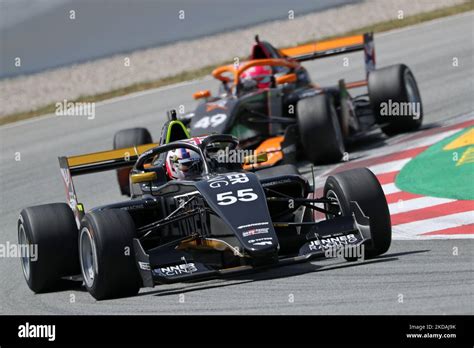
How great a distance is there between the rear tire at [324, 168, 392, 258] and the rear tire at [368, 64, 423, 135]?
22.4 ft

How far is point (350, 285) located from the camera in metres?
8.84

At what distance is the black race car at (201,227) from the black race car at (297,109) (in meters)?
4.03

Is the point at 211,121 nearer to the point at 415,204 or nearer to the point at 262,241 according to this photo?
the point at 415,204

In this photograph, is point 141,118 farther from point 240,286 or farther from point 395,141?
point 240,286

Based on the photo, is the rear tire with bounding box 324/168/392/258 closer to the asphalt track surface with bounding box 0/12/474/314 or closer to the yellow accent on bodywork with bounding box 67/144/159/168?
the asphalt track surface with bounding box 0/12/474/314

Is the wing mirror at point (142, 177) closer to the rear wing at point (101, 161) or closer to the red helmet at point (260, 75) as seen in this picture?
the rear wing at point (101, 161)

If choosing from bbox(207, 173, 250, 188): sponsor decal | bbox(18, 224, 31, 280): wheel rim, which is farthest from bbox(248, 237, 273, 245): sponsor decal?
bbox(18, 224, 31, 280): wheel rim

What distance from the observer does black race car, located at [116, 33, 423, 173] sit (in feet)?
50.2

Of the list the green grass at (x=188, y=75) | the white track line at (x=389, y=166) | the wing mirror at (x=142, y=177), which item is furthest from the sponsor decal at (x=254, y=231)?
the green grass at (x=188, y=75)

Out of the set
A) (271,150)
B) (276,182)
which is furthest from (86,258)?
(271,150)

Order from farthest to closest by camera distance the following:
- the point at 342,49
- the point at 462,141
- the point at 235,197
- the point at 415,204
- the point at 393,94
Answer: the point at 342,49
the point at 393,94
the point at 462,141
the point at 415,204
the point at 235,197

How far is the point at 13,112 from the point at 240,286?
15807 millimetres

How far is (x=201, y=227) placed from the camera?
10070mm

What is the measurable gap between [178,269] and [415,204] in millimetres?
3914
